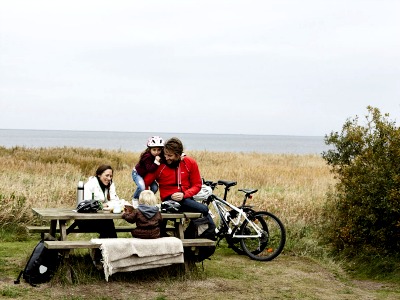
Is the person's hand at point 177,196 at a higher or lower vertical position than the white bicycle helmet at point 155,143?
lower

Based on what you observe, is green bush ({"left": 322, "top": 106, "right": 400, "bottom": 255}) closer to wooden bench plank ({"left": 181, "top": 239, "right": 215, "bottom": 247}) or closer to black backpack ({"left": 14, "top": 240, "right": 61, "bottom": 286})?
wooden bench plank ({"left": 181, "top": 239, "right": 215, "bottom": 247})

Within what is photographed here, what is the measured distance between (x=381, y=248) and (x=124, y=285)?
401 centimetres

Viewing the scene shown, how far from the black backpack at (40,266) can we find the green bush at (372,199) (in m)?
4.41

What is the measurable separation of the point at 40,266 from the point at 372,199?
15.6ft

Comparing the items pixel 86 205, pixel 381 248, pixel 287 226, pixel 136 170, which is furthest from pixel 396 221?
pixel 86 205

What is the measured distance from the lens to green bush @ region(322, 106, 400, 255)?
8750 mm

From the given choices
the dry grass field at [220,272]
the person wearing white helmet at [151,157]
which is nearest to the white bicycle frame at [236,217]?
the dry grass field at [220,272]

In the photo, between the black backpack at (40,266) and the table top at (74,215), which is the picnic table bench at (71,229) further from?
the black backpack at (40,266)

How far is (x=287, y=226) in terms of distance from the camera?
1091 cm

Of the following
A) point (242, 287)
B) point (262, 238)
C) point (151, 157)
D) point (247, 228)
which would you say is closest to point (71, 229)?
point (151, 157)

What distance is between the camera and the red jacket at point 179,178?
8156mm

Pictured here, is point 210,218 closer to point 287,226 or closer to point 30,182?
point 287,226

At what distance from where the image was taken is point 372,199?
892cm

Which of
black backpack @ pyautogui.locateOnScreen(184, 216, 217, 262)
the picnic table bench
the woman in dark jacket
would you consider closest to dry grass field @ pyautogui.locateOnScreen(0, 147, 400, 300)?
black backpack @ pyautogui.locateOnScreen(184, 216, 217, 262)
